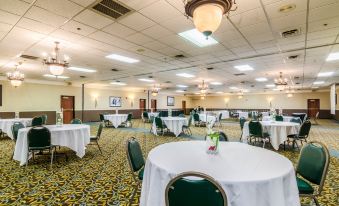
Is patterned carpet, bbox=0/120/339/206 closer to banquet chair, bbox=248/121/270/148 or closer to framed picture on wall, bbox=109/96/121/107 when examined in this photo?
banquet chair, bbox=248/121/270/148

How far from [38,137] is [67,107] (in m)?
12.0

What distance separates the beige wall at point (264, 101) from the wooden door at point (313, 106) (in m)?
0.28

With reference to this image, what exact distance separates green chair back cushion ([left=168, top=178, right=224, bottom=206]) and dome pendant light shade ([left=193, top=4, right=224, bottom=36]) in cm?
155

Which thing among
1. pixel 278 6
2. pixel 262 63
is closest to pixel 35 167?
pixel 278 6

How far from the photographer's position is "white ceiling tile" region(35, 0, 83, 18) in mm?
3393

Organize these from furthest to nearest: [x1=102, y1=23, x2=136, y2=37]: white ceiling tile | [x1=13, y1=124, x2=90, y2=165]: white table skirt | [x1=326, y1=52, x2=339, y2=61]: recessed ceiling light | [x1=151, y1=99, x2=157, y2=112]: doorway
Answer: [x1=151, y1=99, x2=157, y2=112]: doorway → [x1=326, y1=52, x2=339, y2=61]: recessed ceiling light → [x1=13, y1=124, x2=90, y2=165]: white table skirt → [x1=102, y1=23, x2=136, y2=37]: white ceiling tile

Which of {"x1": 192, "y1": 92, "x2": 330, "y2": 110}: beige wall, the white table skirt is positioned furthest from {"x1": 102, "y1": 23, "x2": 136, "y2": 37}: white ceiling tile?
{"x1": 192, "y1": 92, "x2": 330, "y2": 110}: beige wall

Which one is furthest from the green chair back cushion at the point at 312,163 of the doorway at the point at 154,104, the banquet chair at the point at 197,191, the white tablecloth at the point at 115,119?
the doorway at the point at 154,104

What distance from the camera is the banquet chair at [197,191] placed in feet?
4.30

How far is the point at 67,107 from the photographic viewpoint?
599 inches

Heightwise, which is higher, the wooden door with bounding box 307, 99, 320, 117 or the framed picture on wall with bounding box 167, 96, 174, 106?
the framed picture on wall with bounding box 167, 96, 174, 106

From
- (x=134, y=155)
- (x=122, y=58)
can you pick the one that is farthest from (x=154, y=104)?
(x=134, y=155)

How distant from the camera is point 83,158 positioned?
205 inches

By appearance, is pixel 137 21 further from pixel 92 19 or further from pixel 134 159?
pixel 134 159
